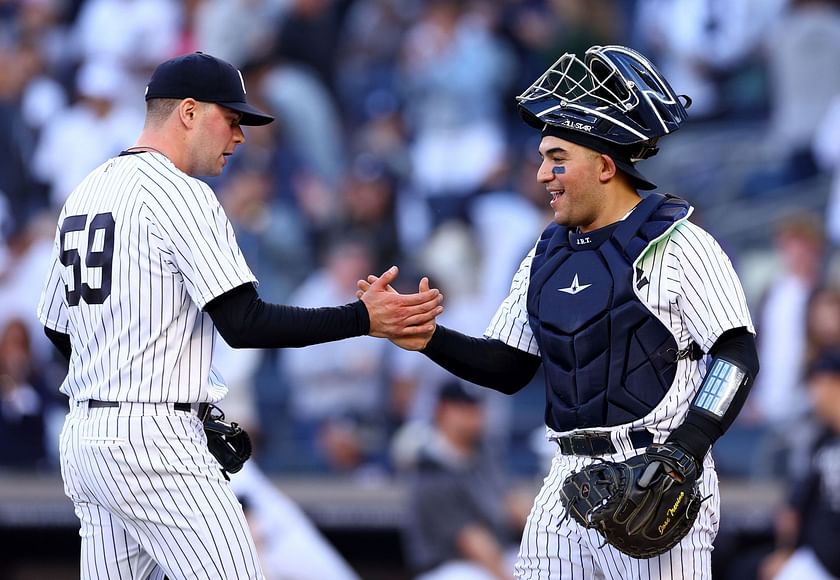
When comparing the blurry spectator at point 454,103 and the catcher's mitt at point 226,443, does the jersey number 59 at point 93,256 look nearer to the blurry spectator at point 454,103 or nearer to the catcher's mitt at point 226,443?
the catcher's mitt at point 226,443

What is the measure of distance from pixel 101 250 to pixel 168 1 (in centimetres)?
665

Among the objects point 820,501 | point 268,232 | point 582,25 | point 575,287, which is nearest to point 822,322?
point 820,501

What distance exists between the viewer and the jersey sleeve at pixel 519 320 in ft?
12.8

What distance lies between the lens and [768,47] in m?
8.12

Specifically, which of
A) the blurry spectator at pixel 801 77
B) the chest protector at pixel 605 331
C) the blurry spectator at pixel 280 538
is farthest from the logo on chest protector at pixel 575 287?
the blurry spectator at pixel 801 77

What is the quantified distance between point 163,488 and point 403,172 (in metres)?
5.48

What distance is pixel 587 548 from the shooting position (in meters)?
3.58

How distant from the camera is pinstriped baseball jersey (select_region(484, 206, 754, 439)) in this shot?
3428 mm

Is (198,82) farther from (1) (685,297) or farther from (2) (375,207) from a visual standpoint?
(2) (375,207)

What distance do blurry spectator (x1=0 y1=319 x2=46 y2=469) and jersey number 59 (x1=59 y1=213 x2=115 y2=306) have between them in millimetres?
5216

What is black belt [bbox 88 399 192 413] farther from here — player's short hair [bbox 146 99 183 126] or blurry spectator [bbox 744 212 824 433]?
blurry spectator [bbox 744 212 824 433]

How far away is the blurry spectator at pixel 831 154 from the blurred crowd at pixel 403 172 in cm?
1

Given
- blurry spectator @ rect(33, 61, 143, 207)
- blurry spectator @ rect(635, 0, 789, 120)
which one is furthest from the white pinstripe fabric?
blurry spectator @ rect(33, 61, 143, 207)

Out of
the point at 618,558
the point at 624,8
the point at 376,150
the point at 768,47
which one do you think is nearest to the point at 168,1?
the point at 376,150
